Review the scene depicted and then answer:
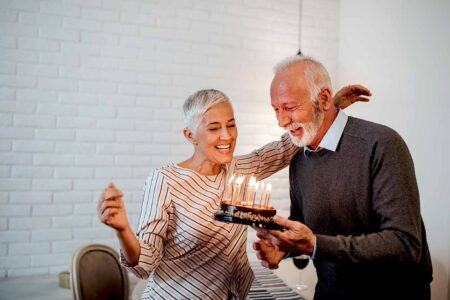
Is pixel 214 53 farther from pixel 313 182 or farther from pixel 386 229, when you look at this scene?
pixel 386 229

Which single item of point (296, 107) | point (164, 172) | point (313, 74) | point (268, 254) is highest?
point (313, 74)

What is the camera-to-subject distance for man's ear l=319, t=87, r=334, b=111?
170 cm

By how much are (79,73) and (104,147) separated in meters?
0.65

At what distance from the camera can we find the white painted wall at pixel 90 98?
125 inches

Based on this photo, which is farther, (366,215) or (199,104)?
(199,104)

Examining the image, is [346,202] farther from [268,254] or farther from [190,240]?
[190,240]

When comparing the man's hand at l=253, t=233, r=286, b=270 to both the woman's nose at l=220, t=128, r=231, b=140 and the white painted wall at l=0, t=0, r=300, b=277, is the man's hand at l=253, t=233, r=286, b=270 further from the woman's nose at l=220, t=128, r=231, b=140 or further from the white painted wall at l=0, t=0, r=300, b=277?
the white painted wall at l=0, t=0, r=300, b=277

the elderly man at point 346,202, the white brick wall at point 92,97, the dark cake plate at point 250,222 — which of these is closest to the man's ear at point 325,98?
the elderly man at point 346,202

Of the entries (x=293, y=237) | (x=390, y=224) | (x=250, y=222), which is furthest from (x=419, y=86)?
(x=250, y=222)

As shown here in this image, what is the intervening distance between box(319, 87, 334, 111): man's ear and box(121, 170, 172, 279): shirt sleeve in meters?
0.74

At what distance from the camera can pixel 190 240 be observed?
168 cm

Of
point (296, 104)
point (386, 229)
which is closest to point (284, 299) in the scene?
point (386, 229)

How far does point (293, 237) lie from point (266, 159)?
0.72 meters

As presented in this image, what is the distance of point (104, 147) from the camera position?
3414mm
